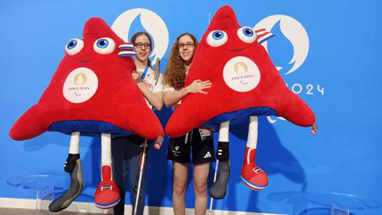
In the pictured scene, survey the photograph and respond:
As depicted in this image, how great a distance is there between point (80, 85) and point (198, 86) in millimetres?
599

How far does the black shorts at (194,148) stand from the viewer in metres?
1.69

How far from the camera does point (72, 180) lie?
1.46 meters

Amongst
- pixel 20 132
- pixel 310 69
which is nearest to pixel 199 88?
pixel 20 132

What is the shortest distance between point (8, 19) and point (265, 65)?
7.30 ft

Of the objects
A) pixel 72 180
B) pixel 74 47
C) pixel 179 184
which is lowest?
pixel 179 184

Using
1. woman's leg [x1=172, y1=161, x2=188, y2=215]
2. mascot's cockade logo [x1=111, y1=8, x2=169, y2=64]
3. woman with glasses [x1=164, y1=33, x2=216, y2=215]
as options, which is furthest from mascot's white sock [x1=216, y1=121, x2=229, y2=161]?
mascot's cockade logo [x1=111, y1=8, x2=169, y2=64]

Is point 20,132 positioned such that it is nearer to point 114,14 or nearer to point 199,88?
point 199,88

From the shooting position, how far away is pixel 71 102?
4.61 ft

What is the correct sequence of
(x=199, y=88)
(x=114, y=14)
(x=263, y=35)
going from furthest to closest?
(x=114, y=14), (x=263, y=35), (x=199, y=88)

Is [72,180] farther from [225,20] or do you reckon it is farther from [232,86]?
[225,20]

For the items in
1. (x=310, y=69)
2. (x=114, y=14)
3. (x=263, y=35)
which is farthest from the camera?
(x=114, y=14)

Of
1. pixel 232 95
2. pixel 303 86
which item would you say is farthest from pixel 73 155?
pixel 303 86

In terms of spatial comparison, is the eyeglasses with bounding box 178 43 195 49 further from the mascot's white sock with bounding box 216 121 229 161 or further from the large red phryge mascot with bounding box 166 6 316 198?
the mascot's white sock with bounding box 216 121 229 161

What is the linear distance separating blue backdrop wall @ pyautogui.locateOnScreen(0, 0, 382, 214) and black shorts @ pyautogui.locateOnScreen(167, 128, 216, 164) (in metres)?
0.50
